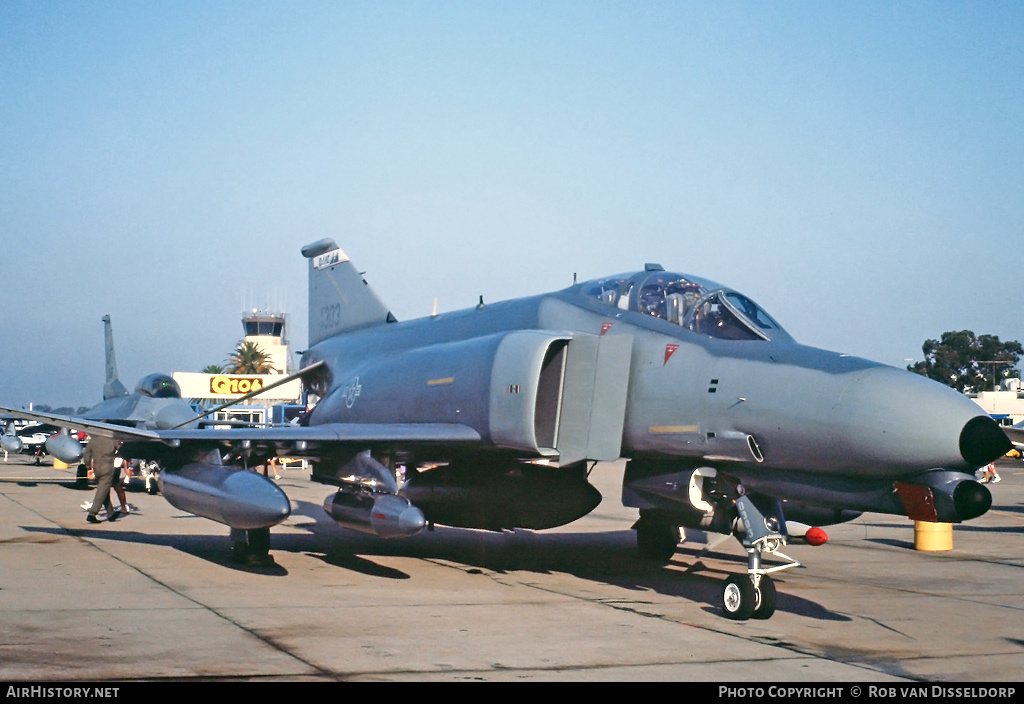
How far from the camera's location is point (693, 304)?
31.8ft

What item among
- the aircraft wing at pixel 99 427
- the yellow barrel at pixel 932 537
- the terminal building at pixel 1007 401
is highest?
the aircraft wing at pixel 99 427

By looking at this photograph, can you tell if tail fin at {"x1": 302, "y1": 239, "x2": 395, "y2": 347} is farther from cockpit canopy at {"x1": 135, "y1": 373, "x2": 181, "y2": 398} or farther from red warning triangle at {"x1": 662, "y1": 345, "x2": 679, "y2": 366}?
cockpit canopy at {"x1": 135, "y1": 373, "x2": 181, "y2": 398}

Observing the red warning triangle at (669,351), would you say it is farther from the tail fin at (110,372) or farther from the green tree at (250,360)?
the green tree at (250,360)

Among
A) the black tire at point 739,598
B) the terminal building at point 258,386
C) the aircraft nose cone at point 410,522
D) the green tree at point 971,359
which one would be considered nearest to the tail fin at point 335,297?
the aircraft nose cone at point 410,522

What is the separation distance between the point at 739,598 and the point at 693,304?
9.31 feet

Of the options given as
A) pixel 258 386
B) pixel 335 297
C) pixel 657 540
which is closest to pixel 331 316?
pixel 335 297

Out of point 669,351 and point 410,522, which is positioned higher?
point 669,351

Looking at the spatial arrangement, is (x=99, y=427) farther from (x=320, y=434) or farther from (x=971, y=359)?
(x=971, y=359)

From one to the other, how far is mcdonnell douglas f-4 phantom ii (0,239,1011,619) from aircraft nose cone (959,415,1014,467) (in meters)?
0.01

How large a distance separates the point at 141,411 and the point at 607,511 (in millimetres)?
11379

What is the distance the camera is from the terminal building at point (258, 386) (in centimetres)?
4753

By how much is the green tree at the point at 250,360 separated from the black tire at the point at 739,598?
3186 inches

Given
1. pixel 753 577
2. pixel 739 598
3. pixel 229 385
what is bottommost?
pixel 229 385

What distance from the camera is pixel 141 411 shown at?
24328 mm
